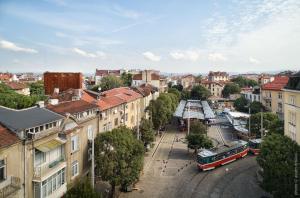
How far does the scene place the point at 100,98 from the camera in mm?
38562

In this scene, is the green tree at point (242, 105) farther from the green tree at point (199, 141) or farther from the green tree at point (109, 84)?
the green tree at point (199, 141)

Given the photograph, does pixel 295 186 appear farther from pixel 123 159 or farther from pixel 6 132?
pixel 6 132

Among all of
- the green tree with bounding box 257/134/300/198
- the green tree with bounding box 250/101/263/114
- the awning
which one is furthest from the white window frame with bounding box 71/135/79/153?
the green tree with bounding box 250/101/263/114

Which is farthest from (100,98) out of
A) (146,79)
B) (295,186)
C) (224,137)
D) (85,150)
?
(146,79)

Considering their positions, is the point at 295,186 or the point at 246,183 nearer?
the point at 295,186

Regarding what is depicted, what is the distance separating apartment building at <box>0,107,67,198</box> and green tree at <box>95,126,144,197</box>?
4519 mm

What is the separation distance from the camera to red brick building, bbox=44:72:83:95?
169 ft

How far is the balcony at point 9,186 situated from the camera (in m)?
17.7

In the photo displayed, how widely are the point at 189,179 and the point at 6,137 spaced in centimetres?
2470

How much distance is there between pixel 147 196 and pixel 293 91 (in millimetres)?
20147

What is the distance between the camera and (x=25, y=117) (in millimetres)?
22266

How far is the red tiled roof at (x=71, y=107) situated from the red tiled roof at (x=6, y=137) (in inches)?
Result: 272

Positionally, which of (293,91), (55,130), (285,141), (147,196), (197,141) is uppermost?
(293,91)

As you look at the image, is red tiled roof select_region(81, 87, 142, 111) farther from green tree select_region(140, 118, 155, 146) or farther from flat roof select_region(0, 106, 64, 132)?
flat roof select_region(0, 106, 64, 132)
